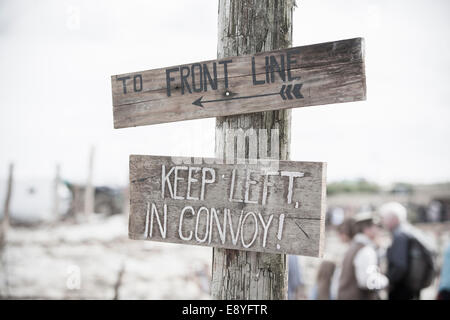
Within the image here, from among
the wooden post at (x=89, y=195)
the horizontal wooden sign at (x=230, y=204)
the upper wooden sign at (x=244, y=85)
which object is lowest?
the wooden post at (x=89, y=195)

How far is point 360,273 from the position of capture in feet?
11.2

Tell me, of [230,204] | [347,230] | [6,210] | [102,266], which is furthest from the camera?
[6,210]

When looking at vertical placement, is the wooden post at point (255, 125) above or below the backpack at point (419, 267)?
above

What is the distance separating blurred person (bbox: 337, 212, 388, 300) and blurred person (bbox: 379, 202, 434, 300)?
0.33 meters

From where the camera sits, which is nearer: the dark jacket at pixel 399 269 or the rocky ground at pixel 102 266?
the dark jacket at pixel 399 269

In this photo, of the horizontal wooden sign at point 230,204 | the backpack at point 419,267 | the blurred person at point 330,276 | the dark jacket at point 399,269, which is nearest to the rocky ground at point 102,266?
the blurred person at point 330,276

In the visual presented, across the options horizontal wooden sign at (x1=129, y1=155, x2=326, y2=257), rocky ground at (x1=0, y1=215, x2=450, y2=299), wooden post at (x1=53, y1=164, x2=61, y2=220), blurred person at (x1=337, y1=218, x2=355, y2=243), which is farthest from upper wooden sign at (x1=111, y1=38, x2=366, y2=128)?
wooden post at (x1=53, y1=164, x2=61, y2=220)

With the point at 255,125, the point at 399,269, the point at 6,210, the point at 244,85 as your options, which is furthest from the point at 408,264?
the point at 6,210

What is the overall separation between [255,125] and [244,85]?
6.3 inches

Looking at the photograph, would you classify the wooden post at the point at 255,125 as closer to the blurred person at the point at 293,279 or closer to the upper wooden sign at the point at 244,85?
the upper wooden sign at the point at 244,85

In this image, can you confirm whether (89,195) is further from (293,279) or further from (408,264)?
(408,264)

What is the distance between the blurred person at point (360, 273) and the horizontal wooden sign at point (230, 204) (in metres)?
2.38

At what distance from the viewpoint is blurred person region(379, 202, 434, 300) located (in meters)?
3.84

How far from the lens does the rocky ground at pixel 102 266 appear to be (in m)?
6.22
